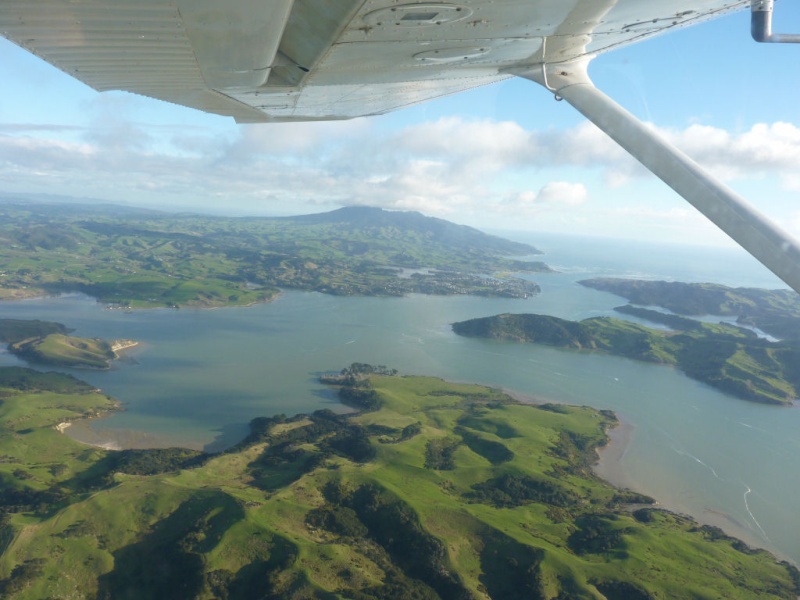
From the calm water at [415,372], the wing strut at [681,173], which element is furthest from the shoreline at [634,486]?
the wing strut at [681,173]

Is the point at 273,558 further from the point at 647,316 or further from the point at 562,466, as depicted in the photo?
the point at 647,316

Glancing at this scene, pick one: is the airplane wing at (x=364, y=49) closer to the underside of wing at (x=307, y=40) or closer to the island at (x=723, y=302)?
the underside of wing at (x=307, y=40)

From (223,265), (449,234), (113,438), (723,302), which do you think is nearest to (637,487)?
(113,438)

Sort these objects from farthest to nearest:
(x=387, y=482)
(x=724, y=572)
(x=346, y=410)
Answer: (x=346, y=410) < (x=387, y=482) < (x=724, y=572)

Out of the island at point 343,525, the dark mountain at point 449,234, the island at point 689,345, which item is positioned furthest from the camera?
the dark mountain at point 449,234

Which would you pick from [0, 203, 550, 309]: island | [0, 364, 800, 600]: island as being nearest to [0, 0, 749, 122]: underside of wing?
[0, 364, 800, 600]: island

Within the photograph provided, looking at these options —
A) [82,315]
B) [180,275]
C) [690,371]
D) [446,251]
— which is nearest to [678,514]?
[690,371]

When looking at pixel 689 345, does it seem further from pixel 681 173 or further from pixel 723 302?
pixel 681 173
